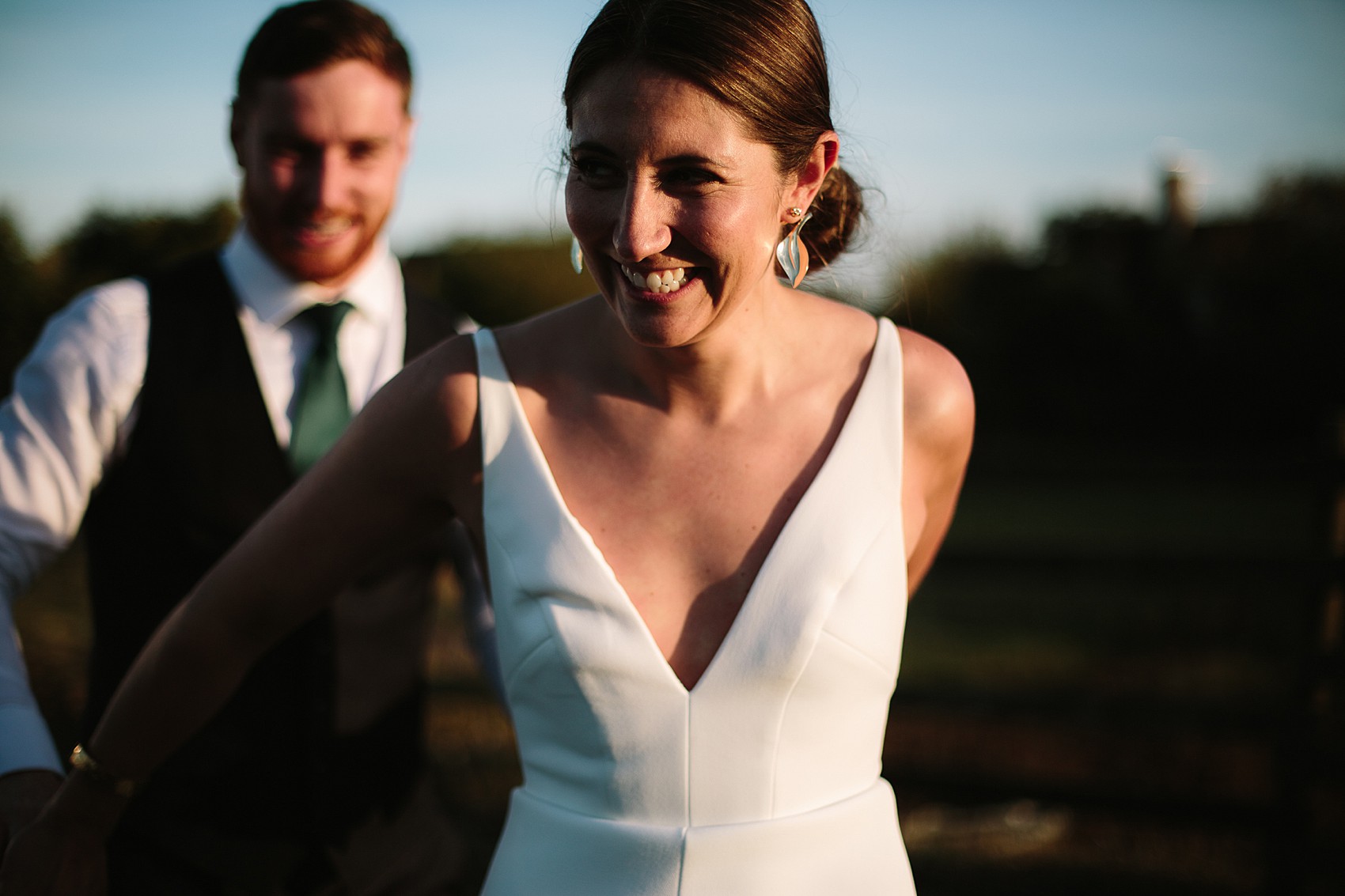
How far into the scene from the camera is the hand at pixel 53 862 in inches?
68.1

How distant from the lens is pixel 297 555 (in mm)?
1829

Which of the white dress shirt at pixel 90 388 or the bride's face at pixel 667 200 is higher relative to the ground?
the bride's face at pixel 667 200

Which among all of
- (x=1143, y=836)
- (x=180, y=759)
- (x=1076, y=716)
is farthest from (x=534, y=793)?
(x=1143, y=836)

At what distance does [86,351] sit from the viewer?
91.7 inches

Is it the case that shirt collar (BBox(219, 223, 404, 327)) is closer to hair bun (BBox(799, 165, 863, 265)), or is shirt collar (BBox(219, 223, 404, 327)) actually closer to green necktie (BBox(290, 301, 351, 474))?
green necktie (BBox(290, 301, 351, 474))

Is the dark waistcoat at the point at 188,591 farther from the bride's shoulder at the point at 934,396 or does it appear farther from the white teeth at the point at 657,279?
the bride's shoulder at the point at 934,396

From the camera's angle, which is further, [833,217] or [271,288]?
[271,288]

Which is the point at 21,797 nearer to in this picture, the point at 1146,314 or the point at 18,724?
the point at 18,724

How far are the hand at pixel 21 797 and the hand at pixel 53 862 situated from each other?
0.10ft

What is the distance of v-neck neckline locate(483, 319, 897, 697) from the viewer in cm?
168

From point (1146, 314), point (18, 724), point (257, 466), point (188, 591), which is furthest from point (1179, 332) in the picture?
point (18, 724)

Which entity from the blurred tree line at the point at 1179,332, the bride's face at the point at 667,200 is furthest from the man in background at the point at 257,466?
the blurred tree line at the point at 1179,332

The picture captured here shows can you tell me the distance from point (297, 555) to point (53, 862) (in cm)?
65

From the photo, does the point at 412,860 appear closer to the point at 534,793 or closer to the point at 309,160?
the point at 534,793
